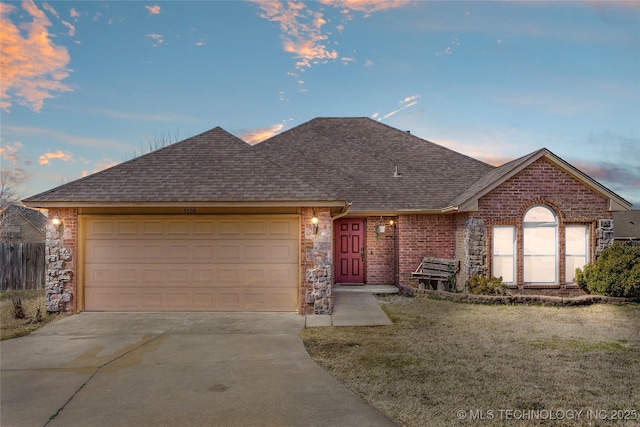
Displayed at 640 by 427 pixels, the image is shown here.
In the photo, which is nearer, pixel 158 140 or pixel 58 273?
pixel 58 273

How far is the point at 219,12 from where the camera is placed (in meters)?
12.7

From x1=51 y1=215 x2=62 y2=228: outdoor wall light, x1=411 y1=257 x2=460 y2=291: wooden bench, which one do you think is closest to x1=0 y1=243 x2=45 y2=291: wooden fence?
x1=51 y1=215 x2=62 y2=228: outdoor wall light

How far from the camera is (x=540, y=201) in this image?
12.7 m

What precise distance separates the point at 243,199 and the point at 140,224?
9.54 ft

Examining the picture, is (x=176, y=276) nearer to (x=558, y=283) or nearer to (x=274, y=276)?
(x=274, y=276)

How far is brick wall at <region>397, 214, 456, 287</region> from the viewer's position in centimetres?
1412

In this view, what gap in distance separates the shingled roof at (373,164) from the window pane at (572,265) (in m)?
4.07

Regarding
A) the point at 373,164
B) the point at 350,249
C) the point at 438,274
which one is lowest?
the point at 438,274

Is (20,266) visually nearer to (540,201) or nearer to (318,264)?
(318,264)

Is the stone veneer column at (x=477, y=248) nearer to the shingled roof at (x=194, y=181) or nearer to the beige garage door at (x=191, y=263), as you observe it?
the shingled roof at (x=194, y=181)

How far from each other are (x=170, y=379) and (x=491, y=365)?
4821 millimetres

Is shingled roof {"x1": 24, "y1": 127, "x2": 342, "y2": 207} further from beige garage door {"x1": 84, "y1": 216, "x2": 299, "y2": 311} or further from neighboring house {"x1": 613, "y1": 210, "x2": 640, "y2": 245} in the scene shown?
neighboring house {"x1": 613, "y1": 210, "x2": 640, "y2": 245}

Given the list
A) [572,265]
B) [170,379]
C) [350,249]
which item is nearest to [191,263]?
[170,379]

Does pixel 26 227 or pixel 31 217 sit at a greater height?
pixel 31 217
